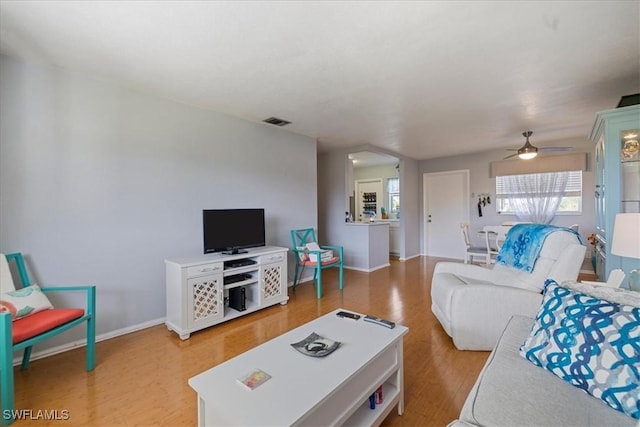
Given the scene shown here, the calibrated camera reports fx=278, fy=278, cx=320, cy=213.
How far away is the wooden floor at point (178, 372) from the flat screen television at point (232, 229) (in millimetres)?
795

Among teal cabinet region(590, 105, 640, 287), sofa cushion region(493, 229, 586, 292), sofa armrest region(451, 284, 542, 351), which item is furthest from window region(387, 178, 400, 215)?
sofa armrest region(451, 284, 542, 351)

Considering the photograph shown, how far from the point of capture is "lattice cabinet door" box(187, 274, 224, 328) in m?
2.59

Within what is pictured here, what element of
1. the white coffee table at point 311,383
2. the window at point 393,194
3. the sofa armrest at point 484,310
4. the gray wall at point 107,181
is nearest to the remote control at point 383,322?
the white coffee table at point 311,383

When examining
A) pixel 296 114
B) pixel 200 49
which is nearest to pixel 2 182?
pixel 200 49

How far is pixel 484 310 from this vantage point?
2.20 metres

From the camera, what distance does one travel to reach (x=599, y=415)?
3.20ft

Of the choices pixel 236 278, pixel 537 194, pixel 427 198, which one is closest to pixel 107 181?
pixel 236 278

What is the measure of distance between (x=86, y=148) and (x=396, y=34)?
2699 millimetres

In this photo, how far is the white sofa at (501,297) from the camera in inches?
80.7

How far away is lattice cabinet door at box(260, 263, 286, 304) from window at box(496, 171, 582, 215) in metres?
4.70

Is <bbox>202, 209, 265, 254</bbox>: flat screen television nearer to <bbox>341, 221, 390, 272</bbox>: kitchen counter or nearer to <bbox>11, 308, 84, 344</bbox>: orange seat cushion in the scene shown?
<bbox>11, 308, 84, 344</bbox>: orange seat cushion

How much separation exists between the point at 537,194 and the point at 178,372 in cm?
619

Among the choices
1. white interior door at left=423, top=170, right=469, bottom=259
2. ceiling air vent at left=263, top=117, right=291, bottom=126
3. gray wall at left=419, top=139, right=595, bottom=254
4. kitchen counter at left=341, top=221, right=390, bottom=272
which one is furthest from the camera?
white interior door at left=423, top=170, right=469, bottom=259

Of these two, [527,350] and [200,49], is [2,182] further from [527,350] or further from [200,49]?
[527,350]
